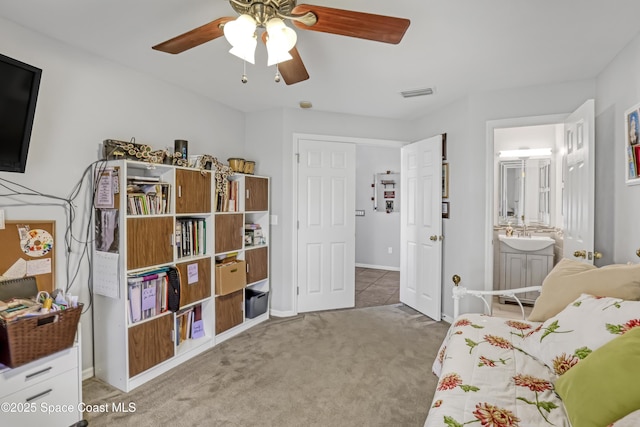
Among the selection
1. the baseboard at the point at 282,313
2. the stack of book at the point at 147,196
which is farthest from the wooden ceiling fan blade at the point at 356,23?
the baseboard at the point at 282,313

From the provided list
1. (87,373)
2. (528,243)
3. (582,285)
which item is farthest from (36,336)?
(528,243)

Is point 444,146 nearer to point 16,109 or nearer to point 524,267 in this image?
point 524,267

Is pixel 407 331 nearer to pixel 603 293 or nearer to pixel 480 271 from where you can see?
pixel 480 271

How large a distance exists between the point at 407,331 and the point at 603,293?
6.48ft

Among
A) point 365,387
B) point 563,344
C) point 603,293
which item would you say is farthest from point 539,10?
point 365,387

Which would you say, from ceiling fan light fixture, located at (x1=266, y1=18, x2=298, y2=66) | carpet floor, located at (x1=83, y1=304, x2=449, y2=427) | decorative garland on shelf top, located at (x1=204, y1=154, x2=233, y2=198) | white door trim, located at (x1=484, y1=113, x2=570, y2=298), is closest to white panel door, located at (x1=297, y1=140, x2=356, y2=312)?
carpet floor, located at (x1=83, y1=304, x2=449, y2=427)

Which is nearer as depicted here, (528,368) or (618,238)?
(528,368)

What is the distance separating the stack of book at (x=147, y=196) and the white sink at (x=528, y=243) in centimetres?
383

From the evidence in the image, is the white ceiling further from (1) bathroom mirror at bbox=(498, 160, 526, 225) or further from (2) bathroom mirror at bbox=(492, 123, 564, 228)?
(1) bathroom mirror at bbox=(498, 160, 526, 225)

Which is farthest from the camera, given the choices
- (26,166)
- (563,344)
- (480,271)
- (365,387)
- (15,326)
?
(480,271)

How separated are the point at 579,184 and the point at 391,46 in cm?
181

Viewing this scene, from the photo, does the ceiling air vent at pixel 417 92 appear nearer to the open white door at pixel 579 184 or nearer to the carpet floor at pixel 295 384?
the open white door at pixel 579 184

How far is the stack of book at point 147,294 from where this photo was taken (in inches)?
92.0

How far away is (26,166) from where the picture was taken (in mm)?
2098
